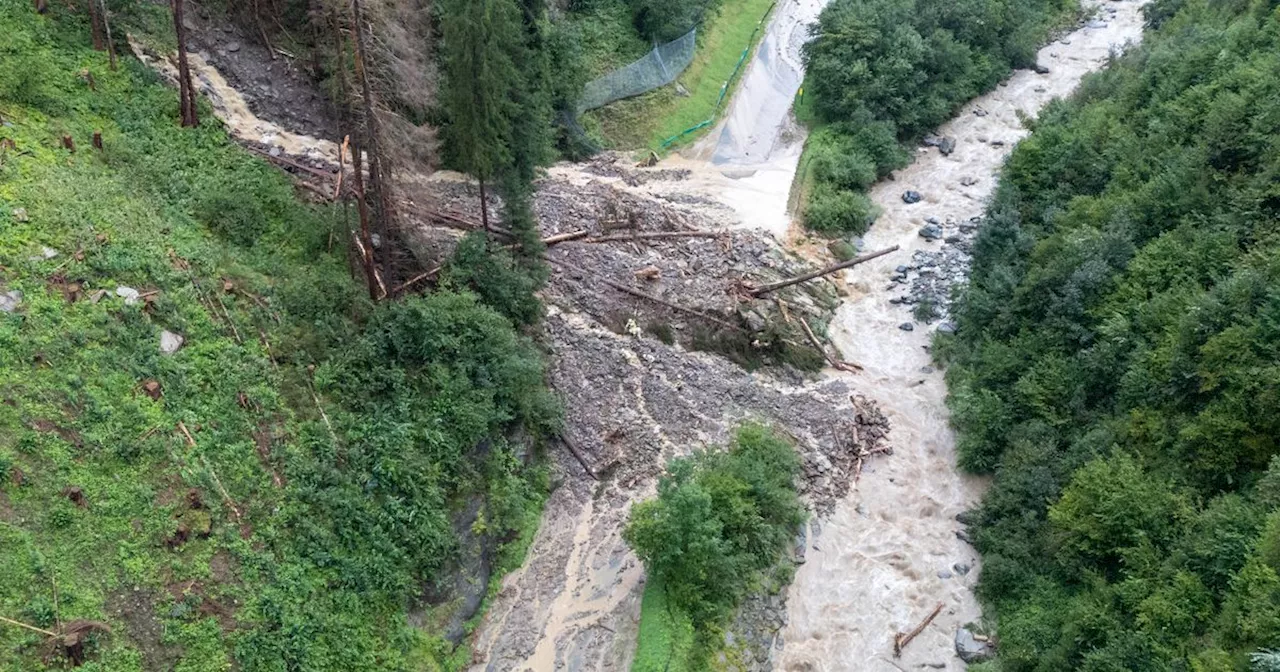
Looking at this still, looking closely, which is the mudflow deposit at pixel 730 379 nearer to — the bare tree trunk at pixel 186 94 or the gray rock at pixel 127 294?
the bare tree trunk at pixel 186 94

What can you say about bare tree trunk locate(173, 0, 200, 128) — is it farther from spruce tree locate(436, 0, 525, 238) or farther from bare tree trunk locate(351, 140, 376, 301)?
spruce tree locate(436, 0, 525, 238)

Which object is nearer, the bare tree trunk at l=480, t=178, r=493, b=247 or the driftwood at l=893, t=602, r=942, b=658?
the driftwood at l=893, t=602, r=942, b=658

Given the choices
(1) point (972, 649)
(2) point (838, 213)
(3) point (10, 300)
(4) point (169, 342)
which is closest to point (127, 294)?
(4) point (169, 342)

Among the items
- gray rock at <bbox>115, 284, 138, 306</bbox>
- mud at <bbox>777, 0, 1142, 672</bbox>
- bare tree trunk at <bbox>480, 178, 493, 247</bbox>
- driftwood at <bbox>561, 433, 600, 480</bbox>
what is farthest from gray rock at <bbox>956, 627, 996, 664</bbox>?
gray rock at <bbox>115, 284, 138, 306</bbox>

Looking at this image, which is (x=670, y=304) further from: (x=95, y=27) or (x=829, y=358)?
(x=95, y=27)

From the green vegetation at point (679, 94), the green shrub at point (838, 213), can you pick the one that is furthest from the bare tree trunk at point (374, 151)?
the green vegetation at point (679, 94)
